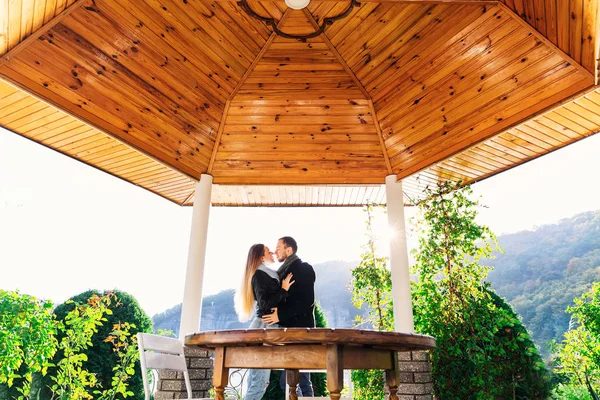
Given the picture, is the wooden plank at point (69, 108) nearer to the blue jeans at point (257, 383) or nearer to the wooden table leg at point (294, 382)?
the blue jeans at point (257, 383)

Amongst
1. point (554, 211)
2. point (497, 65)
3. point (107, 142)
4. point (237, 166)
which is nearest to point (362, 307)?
point (237, 166)

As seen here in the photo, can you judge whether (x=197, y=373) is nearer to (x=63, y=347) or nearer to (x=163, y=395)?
(x=163, y=395)

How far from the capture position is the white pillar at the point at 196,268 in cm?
424

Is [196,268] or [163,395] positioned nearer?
[163,395]

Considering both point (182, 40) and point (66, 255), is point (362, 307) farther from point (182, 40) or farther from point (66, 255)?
point (66, 255)

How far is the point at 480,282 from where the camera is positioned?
4559 millimetres

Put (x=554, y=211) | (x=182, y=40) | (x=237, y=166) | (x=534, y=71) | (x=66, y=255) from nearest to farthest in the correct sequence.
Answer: (x=534, y=71), (x=182, y=40), (x=237, y=166), (x=66, y=255), (x=554, y=211)

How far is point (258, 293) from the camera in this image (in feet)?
10.8

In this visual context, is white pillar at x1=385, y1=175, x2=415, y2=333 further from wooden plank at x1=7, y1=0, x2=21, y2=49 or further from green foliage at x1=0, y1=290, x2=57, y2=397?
wooden plank at x1=7, y1=0, x2=21, y2=49

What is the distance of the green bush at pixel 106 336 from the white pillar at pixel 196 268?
0.87 meters

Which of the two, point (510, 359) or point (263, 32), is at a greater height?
point (263, 32)

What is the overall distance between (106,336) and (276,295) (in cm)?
251

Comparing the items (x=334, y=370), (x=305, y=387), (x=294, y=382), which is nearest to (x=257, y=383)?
(x=305, y=387)

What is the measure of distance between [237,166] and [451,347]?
296cm
